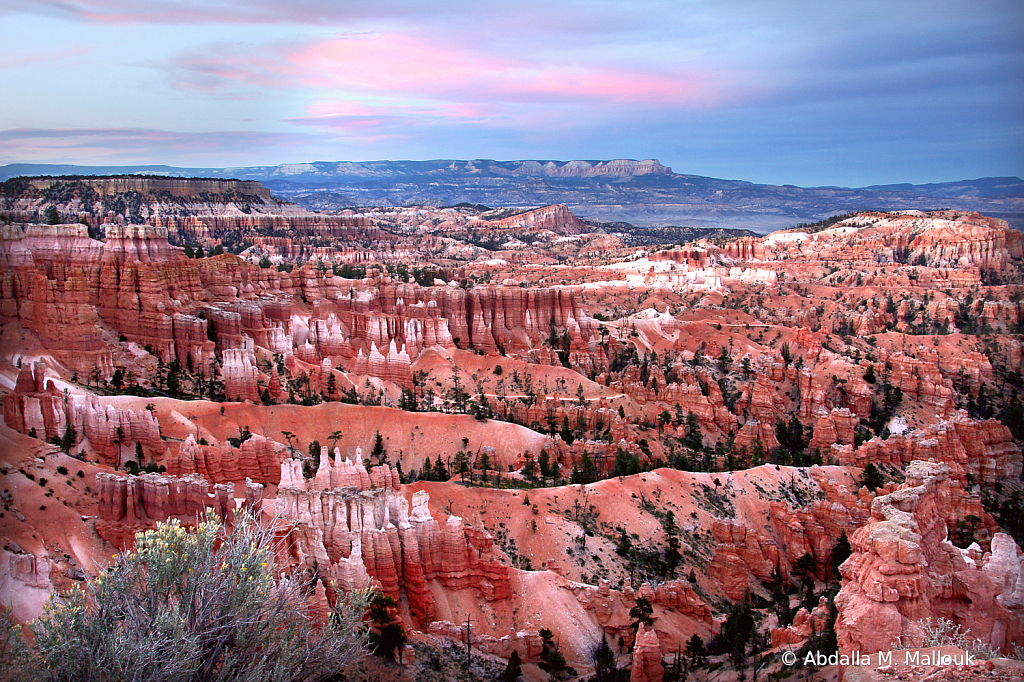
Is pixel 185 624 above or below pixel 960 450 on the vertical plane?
above

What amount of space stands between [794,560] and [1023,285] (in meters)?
66.6

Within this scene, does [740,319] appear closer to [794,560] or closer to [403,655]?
[794,560]

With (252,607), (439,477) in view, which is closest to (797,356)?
(439,477)

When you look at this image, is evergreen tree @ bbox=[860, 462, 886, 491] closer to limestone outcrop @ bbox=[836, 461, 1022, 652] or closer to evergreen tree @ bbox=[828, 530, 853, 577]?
evergreen tree @ bbox=[828, 530, 853, 577]

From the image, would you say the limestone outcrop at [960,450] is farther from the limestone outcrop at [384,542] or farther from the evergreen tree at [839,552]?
the limestone outcrop at [384,542]

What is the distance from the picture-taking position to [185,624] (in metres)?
15.4

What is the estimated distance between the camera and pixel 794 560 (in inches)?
1401

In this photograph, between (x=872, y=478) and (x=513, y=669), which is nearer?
(x=513, y=669)

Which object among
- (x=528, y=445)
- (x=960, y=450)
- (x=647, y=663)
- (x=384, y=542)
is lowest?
(x=647, y=663)

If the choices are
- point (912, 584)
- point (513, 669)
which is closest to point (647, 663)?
point (513, 669)

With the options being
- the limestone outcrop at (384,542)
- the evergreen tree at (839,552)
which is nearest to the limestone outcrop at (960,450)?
the evergreen tree at (839,552)

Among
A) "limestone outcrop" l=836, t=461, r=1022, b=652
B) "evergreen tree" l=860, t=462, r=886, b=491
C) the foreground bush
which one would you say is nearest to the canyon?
"limestone outcrop" l=836, t=461, r=1022, b=652

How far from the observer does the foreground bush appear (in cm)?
1420

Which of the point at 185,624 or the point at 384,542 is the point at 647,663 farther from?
the point at 185,624
